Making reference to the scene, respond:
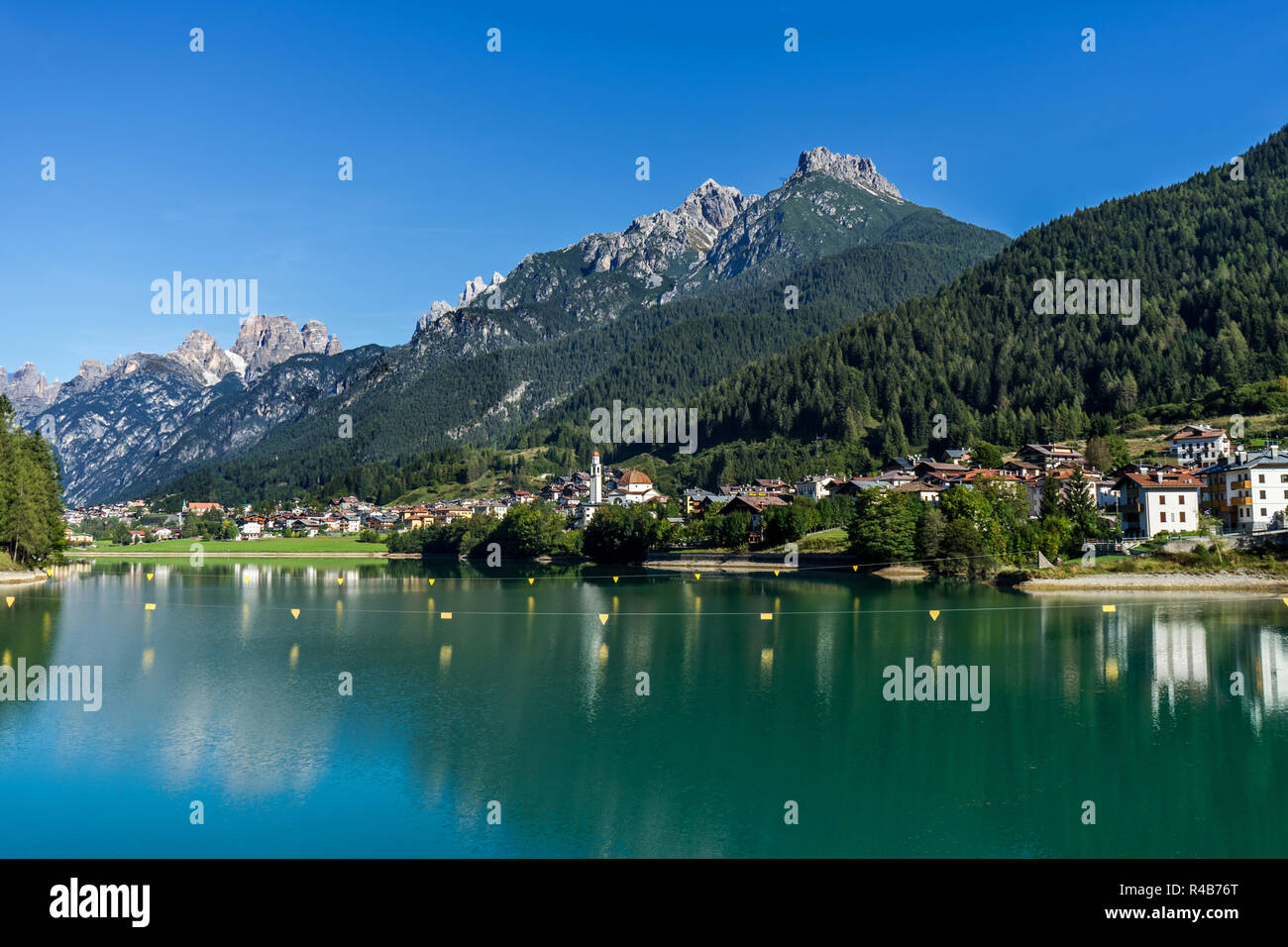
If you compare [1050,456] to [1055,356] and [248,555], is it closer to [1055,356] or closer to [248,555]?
[1055,356]

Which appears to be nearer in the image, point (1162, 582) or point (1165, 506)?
point (1162, 582)

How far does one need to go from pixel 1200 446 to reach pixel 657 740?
95.9 metres

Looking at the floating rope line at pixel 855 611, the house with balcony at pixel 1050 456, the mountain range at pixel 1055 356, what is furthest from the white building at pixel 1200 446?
the floating rope line at pixel 855 611

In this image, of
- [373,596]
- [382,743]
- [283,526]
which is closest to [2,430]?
[373,596]

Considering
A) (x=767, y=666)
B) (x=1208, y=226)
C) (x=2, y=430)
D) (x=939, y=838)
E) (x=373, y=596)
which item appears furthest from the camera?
(x=1208, y=226)

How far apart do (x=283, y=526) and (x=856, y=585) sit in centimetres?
15012

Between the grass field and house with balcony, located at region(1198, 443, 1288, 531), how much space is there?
115 meters

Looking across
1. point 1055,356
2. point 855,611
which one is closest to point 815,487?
point 1055,356

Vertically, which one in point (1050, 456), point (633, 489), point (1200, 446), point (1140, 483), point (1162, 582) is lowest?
point (1162, 582)

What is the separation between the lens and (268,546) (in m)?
156

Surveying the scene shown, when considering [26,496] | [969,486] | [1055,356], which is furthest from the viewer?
[1055,356]
